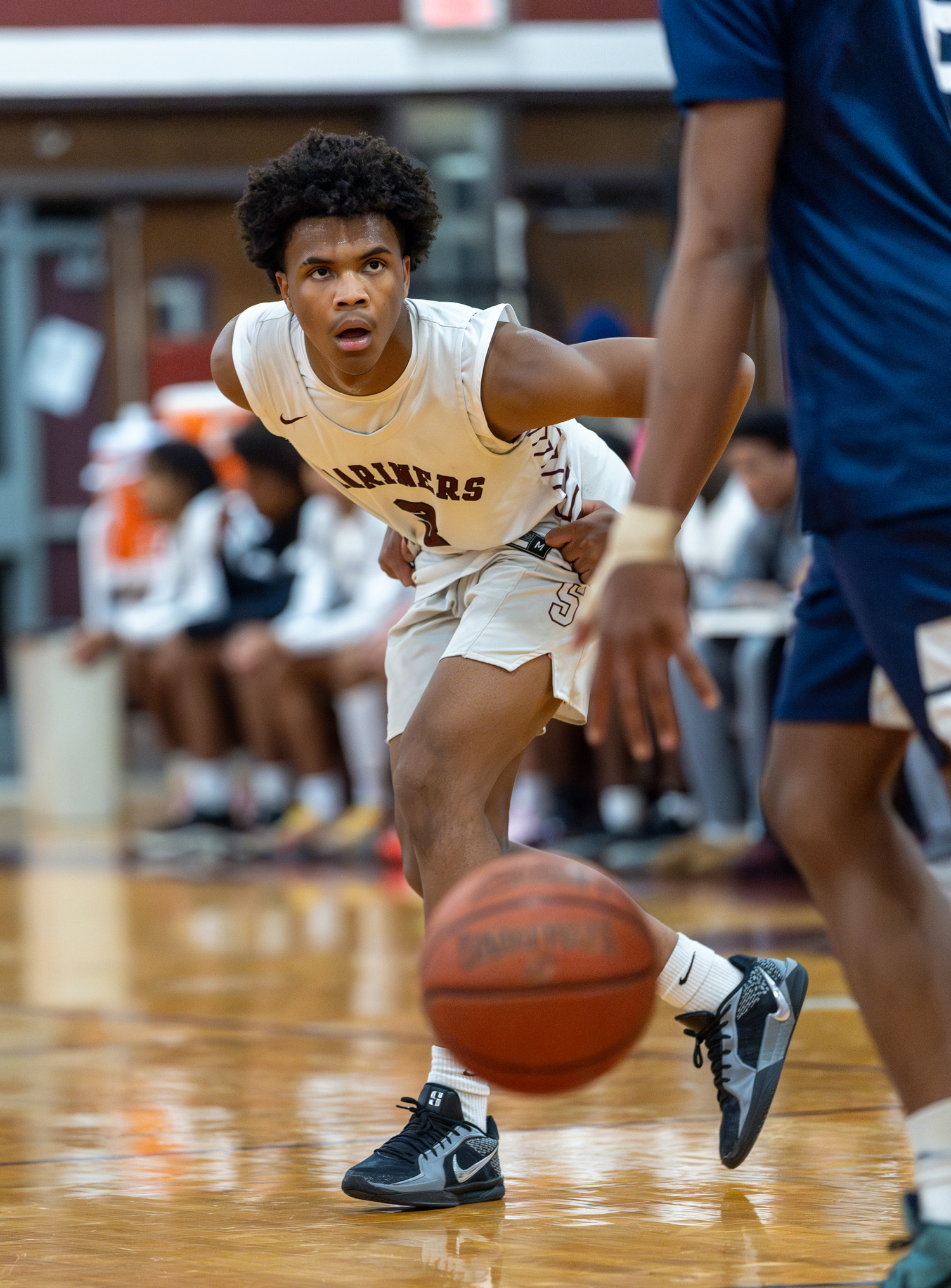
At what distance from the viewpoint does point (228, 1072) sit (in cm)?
446

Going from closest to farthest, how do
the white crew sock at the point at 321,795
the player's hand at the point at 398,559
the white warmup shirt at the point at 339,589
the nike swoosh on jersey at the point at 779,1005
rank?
the nike swoosh on jersey at the point at 779,1005, the player's hand at the point at 398,559, the white warmup shirt at the point at 339,589, the white crew sock at the point at 321,795

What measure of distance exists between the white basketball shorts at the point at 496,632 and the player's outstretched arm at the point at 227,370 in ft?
1.58

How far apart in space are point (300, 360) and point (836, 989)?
2.55 meters

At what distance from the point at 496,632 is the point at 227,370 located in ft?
2.23

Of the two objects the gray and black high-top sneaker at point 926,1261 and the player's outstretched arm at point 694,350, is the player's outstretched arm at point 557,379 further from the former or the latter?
the gray and black high-top sneaker at point 926,1261

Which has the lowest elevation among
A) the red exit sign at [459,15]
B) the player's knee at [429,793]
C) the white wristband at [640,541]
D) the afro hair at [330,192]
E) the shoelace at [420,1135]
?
the shoelace at [420,1135]

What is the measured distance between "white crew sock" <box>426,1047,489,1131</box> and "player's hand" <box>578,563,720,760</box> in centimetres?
128

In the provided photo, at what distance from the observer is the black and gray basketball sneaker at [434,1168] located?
10.7 feet

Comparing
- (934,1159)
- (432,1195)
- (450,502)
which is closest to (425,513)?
(450,502)

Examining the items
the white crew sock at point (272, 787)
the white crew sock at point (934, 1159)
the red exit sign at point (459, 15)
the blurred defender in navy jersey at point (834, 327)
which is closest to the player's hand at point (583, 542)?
the blurred defender in navy jersey at point (834, 327)

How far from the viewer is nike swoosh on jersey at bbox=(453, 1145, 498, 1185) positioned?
3.28 metres

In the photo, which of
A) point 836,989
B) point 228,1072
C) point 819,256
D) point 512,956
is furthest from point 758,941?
point 819,256

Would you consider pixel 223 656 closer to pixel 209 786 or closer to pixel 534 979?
pixel 209 786

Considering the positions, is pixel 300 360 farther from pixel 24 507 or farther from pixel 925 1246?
pixel 24 507
